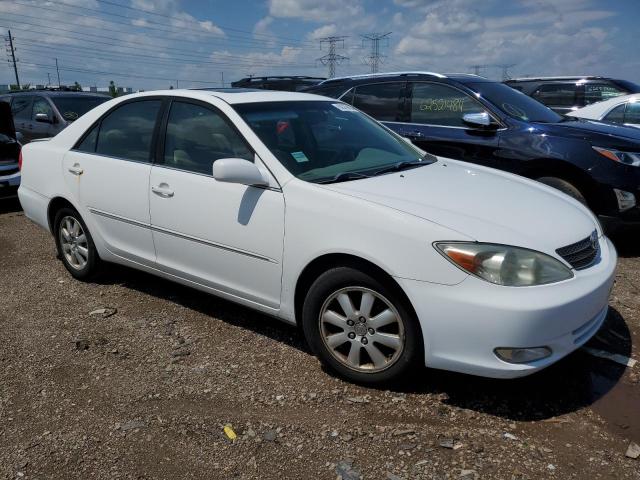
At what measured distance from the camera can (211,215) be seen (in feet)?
11.4

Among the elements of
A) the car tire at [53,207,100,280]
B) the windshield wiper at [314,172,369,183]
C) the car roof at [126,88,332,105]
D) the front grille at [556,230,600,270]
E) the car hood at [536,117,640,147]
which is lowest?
the car tire at [53,207,100,280]

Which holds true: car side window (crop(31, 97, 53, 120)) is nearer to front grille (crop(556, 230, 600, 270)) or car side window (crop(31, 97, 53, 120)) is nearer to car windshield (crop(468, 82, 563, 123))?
car windshield (crop(468, 82, 563, 123))

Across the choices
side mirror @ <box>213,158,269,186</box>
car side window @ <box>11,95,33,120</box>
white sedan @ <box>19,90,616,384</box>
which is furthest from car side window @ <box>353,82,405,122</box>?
car side window @ <box>11,95,33,120</box>

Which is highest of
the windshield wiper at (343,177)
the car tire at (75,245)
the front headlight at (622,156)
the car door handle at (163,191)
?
the windshield wiper at (343,177)

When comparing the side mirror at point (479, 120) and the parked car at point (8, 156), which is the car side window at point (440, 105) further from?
the parked car at point (8, 156)

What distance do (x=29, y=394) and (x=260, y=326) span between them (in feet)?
4.74

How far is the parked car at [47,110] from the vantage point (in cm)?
973

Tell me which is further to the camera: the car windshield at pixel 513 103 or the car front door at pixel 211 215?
the car windshield at pixel 513 103

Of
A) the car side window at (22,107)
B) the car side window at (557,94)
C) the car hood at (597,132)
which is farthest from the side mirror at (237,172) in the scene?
the car side window at (557,94)

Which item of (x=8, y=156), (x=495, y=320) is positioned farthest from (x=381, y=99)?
(x=8, y=156)

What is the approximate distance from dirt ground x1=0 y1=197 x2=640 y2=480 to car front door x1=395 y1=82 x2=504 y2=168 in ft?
7.18

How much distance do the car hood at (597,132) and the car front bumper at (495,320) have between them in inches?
116

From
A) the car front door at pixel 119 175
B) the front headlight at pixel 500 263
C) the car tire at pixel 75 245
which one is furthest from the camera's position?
the car tire at pixel 75 245

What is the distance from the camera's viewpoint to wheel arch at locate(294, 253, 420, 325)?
280 centimetres
